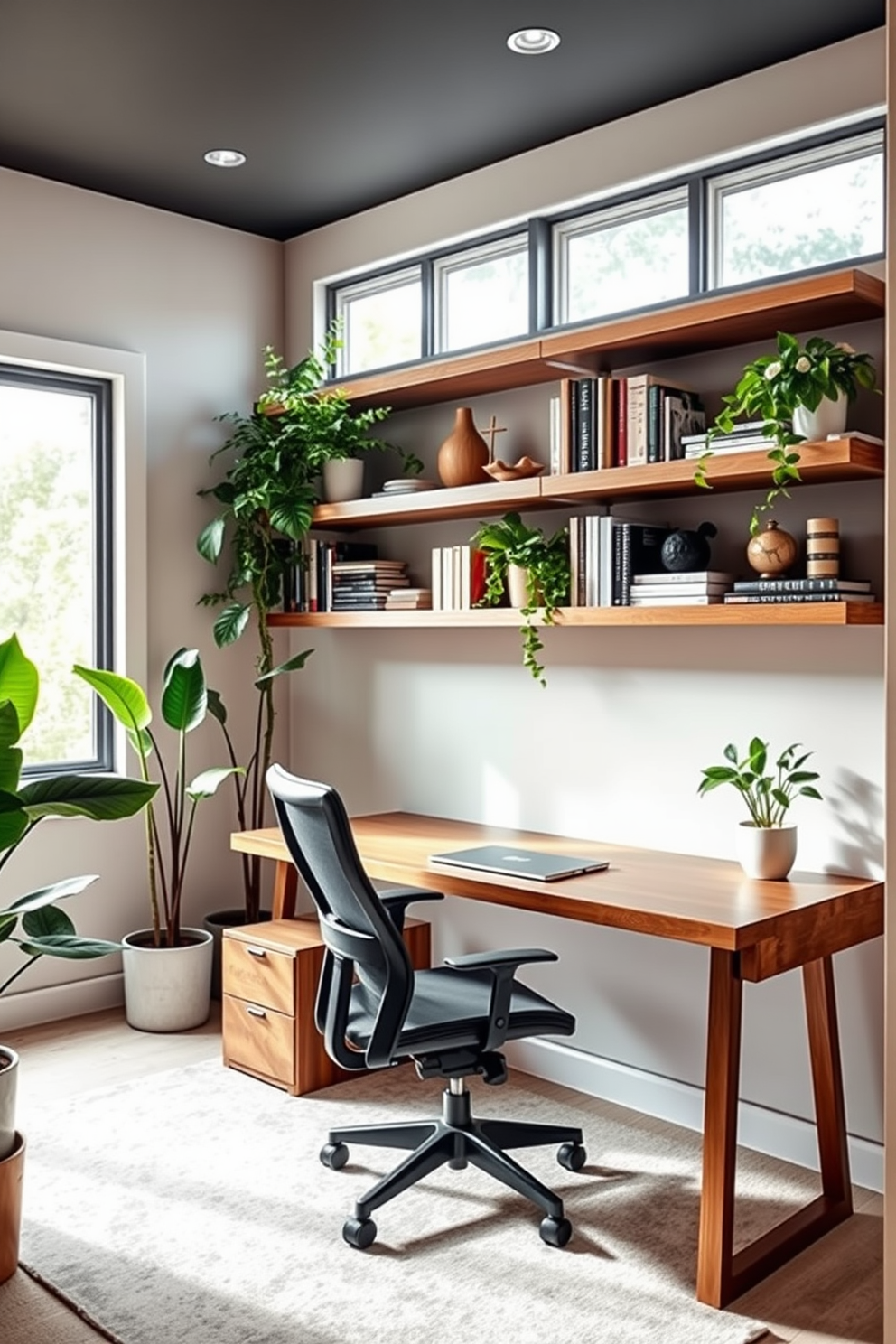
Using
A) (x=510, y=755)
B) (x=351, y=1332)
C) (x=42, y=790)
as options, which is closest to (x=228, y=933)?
(x=510, y=755)

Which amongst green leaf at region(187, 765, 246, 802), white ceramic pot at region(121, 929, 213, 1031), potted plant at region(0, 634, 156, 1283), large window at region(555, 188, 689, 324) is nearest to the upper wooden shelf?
large window at region(555, 188, 689, 324)

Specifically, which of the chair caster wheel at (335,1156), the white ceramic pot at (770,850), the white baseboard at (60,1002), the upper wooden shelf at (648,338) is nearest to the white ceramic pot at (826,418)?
the upper wooden shelf at (648,338)

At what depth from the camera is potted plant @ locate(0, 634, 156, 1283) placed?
2512 millimetres

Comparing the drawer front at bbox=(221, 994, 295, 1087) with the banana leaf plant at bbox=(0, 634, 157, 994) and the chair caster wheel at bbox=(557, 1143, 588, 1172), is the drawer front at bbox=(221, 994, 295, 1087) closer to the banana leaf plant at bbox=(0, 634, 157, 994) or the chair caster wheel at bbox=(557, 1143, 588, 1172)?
the chair caster wheel at bbox=(557, 1143, 588, 1172)

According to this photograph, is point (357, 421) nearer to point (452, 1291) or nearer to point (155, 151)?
point (155, 151)

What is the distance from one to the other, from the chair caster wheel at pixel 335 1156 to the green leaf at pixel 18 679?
1.26 m

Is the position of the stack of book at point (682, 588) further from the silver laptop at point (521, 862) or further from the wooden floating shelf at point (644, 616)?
the silver laptop at point (521, 862)

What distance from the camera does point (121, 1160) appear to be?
3145 mm

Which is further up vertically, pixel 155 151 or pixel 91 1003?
pixel 155 151

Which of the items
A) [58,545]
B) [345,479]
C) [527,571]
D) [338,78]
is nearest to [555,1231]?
[527,571]

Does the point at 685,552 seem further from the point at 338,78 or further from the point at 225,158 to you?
the point at 225,158

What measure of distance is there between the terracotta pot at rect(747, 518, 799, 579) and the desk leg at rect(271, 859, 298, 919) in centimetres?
173

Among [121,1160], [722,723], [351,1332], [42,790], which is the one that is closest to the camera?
[351,1332]

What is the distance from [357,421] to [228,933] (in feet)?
5.43
